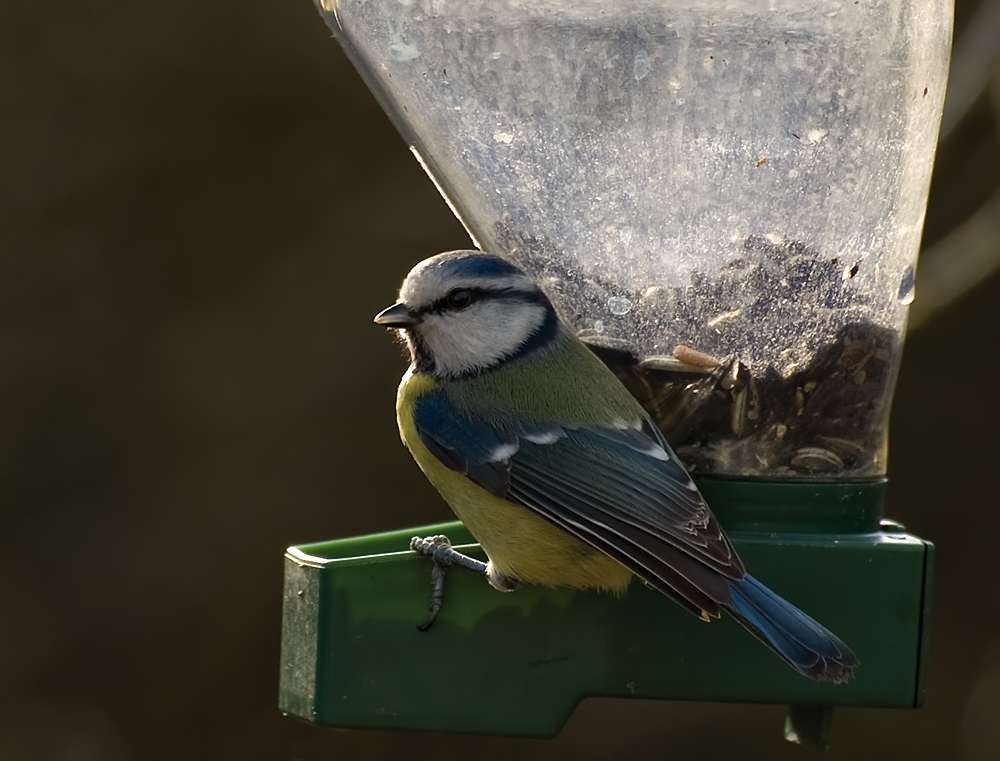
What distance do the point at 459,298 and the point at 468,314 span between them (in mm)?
45

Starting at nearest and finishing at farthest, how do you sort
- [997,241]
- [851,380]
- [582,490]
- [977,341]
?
[582,490], [851,380], [997,241], [977,341]

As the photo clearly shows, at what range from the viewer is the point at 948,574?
6090 mm

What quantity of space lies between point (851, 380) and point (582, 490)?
0.66 meters

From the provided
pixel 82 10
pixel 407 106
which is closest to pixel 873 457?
pixel 407 106

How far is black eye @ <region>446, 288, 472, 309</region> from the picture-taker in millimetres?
3029

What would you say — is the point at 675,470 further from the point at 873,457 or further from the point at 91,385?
the point at 91,385

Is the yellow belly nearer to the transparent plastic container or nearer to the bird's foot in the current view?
the bird's foot

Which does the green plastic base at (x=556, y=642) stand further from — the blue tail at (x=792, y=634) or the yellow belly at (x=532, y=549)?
the blue tail at (x=792, y=634)

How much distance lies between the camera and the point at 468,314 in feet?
10.1

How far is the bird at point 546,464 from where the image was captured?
2.71 meters

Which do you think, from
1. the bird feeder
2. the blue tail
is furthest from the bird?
the bird feeder

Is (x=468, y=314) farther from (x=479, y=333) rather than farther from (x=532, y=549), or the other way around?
(x=532, y=549)

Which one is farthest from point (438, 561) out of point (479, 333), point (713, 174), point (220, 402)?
point (220, 402)

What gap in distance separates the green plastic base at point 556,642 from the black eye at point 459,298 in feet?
1.80
